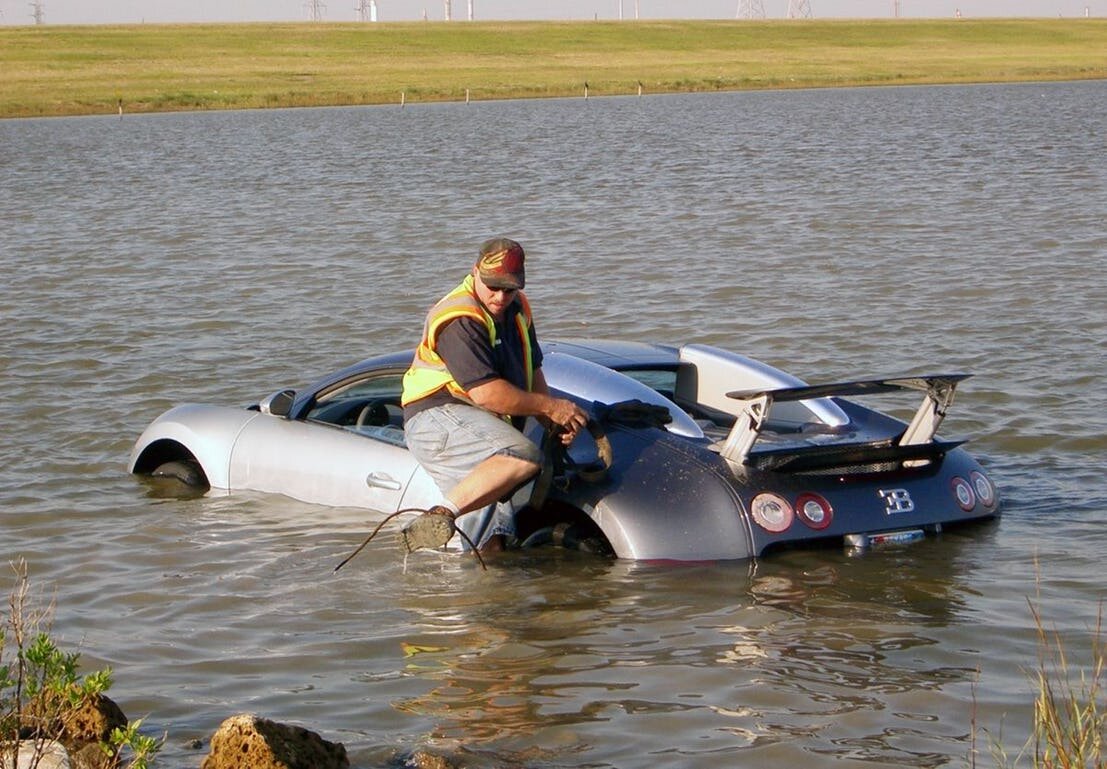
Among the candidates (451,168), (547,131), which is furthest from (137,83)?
(451,168)

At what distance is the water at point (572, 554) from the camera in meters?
5.73

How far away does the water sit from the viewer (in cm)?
573

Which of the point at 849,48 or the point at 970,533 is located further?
the point at 849,48

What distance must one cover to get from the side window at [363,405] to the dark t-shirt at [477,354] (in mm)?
1451

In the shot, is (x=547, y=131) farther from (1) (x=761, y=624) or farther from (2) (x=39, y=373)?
(1) (x=761, y=624)

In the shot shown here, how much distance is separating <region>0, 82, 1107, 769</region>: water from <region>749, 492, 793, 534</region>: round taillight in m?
0.28

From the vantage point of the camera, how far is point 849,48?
366 feet

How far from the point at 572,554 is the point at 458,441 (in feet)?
2.95

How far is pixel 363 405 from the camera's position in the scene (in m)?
8.55

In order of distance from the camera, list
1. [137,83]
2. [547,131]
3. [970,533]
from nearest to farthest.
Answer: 1. [970,533]
2. [547,131]
3. [137,83]

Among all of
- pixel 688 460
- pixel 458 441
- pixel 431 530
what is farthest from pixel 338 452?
pixel 688 460

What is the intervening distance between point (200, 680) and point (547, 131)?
136ft

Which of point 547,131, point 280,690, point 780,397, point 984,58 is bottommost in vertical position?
point 280,690

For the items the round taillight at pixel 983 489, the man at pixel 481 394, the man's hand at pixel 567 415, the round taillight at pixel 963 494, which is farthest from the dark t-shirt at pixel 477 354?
the round taillight at pixel 983 489
